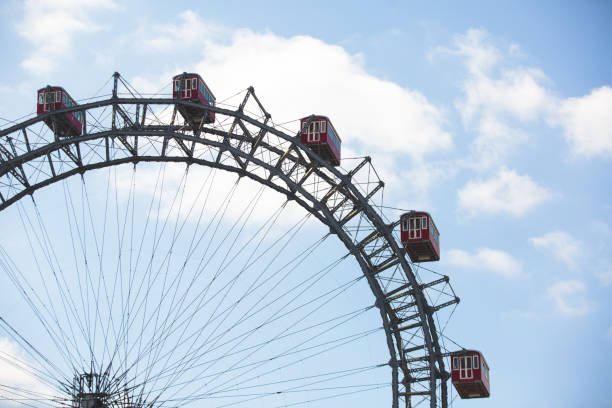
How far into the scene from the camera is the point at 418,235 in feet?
188

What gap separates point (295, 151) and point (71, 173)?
1188 centimetres

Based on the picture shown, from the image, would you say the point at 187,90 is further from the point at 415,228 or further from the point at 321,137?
the point at 415,228

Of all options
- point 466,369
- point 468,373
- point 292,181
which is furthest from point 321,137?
point 468,373

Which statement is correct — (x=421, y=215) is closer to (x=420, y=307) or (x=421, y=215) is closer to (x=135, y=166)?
(x=420, y=307)

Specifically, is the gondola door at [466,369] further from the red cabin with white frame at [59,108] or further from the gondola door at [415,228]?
the red cabin with white frame at [59,108]

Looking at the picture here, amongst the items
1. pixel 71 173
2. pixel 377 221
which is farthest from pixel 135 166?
pixel 377 221

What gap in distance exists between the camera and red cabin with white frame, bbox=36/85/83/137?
192ft

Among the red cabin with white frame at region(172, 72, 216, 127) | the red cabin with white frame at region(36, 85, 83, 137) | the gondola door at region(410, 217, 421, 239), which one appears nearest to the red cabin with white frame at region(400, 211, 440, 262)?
the gondola door at region(410, 217, 421, 239)

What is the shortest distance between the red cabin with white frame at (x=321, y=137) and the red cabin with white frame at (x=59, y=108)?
1210 centimetres

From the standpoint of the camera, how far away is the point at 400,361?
56.2 meters

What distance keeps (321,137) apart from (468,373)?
14.0 m

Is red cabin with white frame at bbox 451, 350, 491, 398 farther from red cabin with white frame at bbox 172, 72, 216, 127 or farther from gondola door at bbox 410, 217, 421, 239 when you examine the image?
red cabin with white frame at bbox 172, 72, 216, 127

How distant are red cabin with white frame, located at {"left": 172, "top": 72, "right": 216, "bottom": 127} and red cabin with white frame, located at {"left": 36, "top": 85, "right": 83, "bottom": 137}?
18.6 ft

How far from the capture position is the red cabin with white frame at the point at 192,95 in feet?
188
